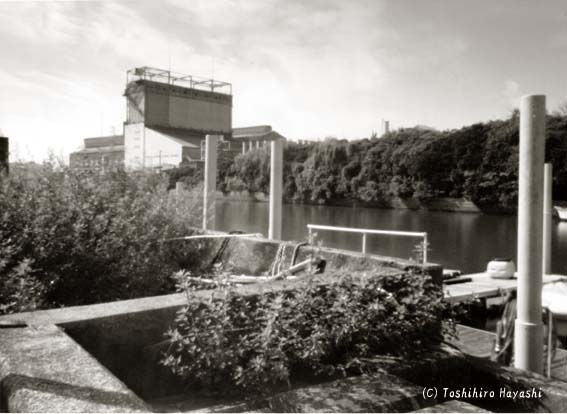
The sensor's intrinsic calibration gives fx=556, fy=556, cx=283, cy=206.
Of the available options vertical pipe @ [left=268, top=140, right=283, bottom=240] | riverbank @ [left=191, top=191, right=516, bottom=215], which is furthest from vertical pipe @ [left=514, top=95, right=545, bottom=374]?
riverbank @ [left=191, top=191, right=516, bottom=215]

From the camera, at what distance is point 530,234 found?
4.75 m

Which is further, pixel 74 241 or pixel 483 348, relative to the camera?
pixel 483 348

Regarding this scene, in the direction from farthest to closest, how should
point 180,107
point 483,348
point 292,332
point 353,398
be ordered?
point 180,107, point 483,348, point 292,332, point 353,398

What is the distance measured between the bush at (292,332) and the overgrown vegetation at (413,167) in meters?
49.0

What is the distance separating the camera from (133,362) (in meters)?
3.26

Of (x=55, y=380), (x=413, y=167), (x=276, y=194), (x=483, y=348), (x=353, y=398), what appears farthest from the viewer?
(x=413, y=167)

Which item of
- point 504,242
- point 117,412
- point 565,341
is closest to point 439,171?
point 504,242

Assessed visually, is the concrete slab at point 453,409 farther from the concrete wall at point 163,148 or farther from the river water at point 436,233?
the concrete wall at point 163,148

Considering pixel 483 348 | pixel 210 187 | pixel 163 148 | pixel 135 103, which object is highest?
pixel 135 103

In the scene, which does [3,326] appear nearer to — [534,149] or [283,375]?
[283,375]

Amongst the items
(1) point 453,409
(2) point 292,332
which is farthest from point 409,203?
(1) point 453,409

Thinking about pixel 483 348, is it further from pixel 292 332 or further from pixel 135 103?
pixel 135 103

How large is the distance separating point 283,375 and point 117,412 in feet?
3.90

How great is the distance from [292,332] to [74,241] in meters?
2.88
